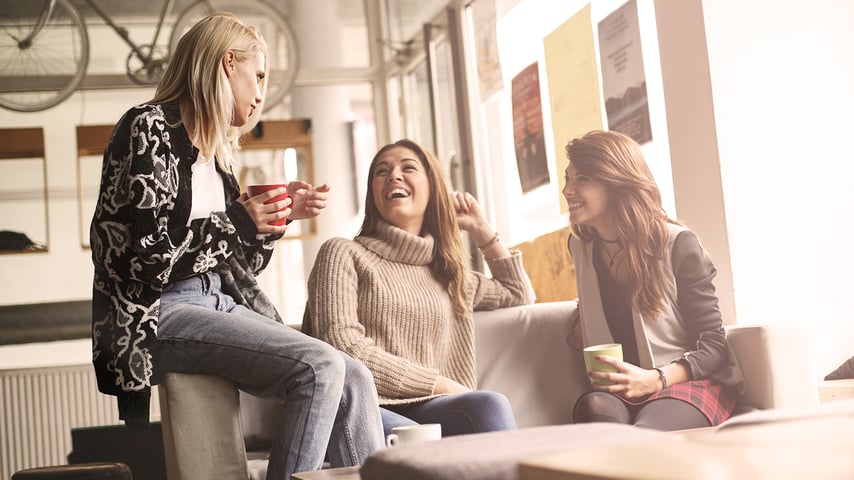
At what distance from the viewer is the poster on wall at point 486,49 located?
4.25 meters

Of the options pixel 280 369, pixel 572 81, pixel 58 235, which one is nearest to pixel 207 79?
pixel 280 369

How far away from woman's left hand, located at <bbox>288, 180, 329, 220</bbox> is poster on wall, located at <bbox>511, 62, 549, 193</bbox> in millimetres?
1358

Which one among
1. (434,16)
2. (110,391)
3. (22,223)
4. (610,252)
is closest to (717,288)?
(610,252)

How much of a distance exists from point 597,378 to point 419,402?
41cm

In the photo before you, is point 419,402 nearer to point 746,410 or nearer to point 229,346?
point 229,346

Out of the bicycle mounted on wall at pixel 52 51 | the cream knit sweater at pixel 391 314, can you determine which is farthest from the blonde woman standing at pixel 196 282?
the bicycle mounted on wall at pixel 52 51

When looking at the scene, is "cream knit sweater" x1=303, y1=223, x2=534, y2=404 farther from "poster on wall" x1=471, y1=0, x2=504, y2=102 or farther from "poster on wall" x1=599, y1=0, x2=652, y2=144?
"poster on wall" x1=471, y1=0, x2=504, y2=102

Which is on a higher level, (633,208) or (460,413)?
(633,208)

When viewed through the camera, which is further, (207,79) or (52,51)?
(52,51)

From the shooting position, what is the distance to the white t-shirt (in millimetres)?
2014

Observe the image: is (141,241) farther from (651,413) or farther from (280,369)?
(651,413)

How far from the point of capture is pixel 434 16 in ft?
16.6

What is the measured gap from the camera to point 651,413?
7.19 ft

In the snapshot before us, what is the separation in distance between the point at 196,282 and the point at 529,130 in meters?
1.77
